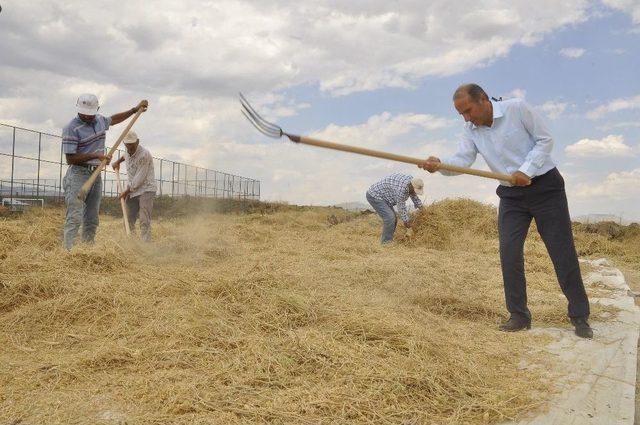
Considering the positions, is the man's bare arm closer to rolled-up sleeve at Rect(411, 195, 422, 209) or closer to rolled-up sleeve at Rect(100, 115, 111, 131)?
rolled-up sleeve at Rect(100, 115, 111, 131)

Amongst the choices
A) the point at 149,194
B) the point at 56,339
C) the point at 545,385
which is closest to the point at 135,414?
the point at 56,339

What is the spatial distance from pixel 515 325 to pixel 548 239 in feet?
1.93

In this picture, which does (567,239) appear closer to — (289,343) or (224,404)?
(289,343)

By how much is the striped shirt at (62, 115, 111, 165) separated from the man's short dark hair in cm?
358

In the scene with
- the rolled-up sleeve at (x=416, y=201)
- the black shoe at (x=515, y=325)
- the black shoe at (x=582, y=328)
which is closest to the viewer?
the black shoe at (x=582, y=328)

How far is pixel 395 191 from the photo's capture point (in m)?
8.49

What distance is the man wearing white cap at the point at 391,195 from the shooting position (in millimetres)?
8453

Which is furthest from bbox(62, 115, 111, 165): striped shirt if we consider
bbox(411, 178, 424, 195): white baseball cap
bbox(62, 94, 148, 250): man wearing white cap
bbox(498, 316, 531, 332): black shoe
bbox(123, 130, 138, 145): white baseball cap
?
bbox(411, 178, 424, 195): white baseball cap

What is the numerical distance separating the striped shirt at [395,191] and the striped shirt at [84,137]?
162 inches

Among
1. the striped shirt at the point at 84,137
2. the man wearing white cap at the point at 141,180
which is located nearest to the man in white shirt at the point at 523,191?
A: the striped shirt at the point at 84,137

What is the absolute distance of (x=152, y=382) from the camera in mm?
2391

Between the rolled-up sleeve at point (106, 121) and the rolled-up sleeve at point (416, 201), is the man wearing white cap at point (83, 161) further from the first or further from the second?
the rolled-up sleeve at point (416, 201)

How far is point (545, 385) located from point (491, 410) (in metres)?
0.45

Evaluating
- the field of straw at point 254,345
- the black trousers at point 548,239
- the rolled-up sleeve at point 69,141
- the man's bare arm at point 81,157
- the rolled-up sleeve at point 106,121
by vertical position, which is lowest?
the field of straw at point 254,345
